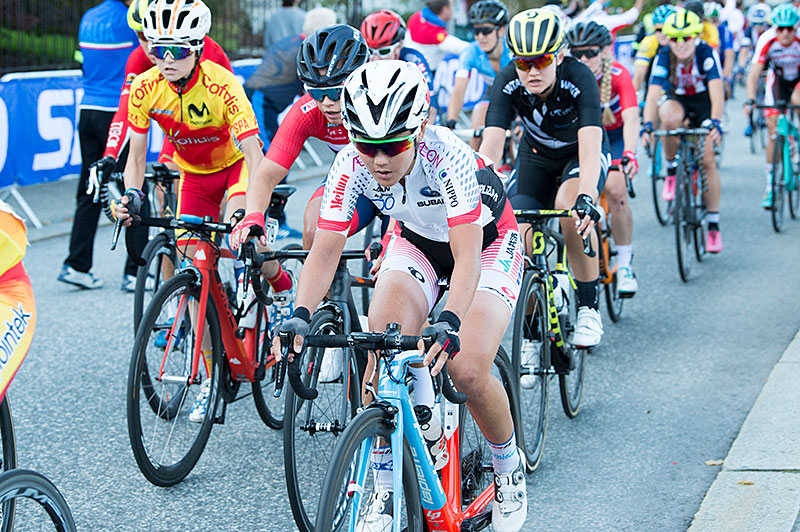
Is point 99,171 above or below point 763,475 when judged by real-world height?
above

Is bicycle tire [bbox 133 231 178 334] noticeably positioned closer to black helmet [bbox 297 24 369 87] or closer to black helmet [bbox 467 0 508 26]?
black helmet [bbox 297 24 369 87]

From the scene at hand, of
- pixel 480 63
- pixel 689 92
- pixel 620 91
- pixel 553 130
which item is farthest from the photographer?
pixel 689 92

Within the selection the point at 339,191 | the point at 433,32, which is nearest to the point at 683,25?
the point at 433,32

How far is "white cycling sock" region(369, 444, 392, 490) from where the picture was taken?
3201 mm

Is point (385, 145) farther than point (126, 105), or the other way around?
point (126, 105)

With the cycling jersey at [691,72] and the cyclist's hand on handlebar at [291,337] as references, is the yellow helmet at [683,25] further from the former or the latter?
the cyclist's hand on handlebar at [291,337]

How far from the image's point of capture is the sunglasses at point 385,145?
331cm

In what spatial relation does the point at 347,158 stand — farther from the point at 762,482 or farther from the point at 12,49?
the point at 12,49

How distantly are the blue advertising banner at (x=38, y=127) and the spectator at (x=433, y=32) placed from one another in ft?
13.3

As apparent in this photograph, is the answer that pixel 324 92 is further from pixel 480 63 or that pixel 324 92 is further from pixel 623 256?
pixel 480 63

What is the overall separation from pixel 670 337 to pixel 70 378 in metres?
4.11

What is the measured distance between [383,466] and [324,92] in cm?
215

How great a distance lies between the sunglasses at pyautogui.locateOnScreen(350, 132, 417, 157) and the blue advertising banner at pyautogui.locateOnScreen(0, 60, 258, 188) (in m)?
7.79

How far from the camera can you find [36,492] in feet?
9.79
